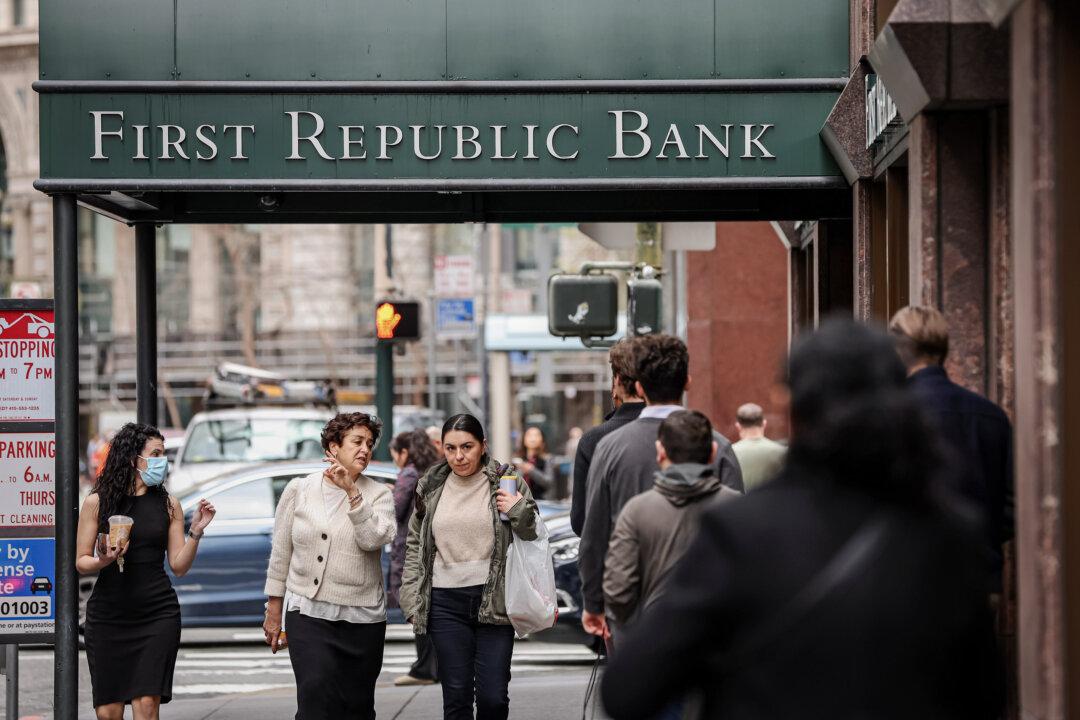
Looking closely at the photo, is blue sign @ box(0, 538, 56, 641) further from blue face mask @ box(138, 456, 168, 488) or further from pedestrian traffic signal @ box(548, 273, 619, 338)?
pedestrian traffic signal @ box(548, 273, 619, 338)

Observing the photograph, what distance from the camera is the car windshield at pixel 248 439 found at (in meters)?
22.2

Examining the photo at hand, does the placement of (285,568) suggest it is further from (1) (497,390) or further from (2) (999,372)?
(1) (497,390)

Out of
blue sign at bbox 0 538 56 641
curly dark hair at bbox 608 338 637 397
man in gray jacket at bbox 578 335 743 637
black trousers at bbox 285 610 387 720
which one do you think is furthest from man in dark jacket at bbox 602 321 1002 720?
blue sign at bbox 0 538 56 641

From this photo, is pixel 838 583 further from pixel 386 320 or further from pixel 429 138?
pixel 386 320

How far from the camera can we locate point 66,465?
26.0 feet

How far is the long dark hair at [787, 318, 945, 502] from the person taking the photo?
2.71 meters

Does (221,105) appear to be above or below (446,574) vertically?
above

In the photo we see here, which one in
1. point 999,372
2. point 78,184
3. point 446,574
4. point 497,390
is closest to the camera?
point 999,372

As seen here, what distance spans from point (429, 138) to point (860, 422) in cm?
560

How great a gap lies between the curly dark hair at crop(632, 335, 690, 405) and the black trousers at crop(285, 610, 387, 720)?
78.0 inches

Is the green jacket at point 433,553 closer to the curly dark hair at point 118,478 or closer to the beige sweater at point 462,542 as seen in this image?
the beige sweater at point 462,542

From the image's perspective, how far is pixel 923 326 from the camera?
5.07 meters

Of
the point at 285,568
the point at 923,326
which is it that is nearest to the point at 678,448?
the point at 923,326

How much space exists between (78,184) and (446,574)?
8.98 feet
